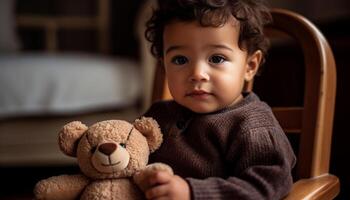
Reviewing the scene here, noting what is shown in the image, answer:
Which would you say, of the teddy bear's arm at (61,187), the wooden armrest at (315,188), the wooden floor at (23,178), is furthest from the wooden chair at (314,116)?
the wooden floor at (23,178)

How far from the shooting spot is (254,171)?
2.16 ft

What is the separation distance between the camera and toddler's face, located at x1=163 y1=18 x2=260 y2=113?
726 mm

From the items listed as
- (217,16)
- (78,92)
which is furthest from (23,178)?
(217,16)

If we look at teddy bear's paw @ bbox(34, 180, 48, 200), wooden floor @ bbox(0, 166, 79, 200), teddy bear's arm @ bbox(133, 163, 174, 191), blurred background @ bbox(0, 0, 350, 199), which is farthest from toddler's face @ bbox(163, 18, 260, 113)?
wooden floor @ bbox(0, 166, 79, 200)

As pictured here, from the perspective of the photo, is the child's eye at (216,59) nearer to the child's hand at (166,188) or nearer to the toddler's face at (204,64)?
the toddler's face at (204,64)

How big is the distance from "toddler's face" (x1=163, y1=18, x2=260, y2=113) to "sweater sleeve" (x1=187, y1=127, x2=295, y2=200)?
0.08 metres

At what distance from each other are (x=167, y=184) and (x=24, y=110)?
1.37 metres

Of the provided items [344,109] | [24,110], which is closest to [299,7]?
[344,109]

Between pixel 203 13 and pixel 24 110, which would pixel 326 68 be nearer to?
pixel 203 13

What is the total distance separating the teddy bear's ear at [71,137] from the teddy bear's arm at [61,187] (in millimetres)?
40

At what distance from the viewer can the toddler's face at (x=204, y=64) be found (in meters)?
0.73

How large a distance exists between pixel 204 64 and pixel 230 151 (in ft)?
0.43

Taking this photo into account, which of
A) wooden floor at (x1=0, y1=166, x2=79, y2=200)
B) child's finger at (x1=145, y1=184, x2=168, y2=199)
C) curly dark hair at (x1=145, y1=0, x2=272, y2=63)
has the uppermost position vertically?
curly dark hair at (x1=145, y1=0, x2=272, y2=63)

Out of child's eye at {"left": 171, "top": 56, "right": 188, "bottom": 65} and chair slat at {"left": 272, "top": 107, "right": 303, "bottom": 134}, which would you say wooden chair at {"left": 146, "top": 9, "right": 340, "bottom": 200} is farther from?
child's eye at {"left": 171, "top": 56, "right": 188, "bottom": 65}
